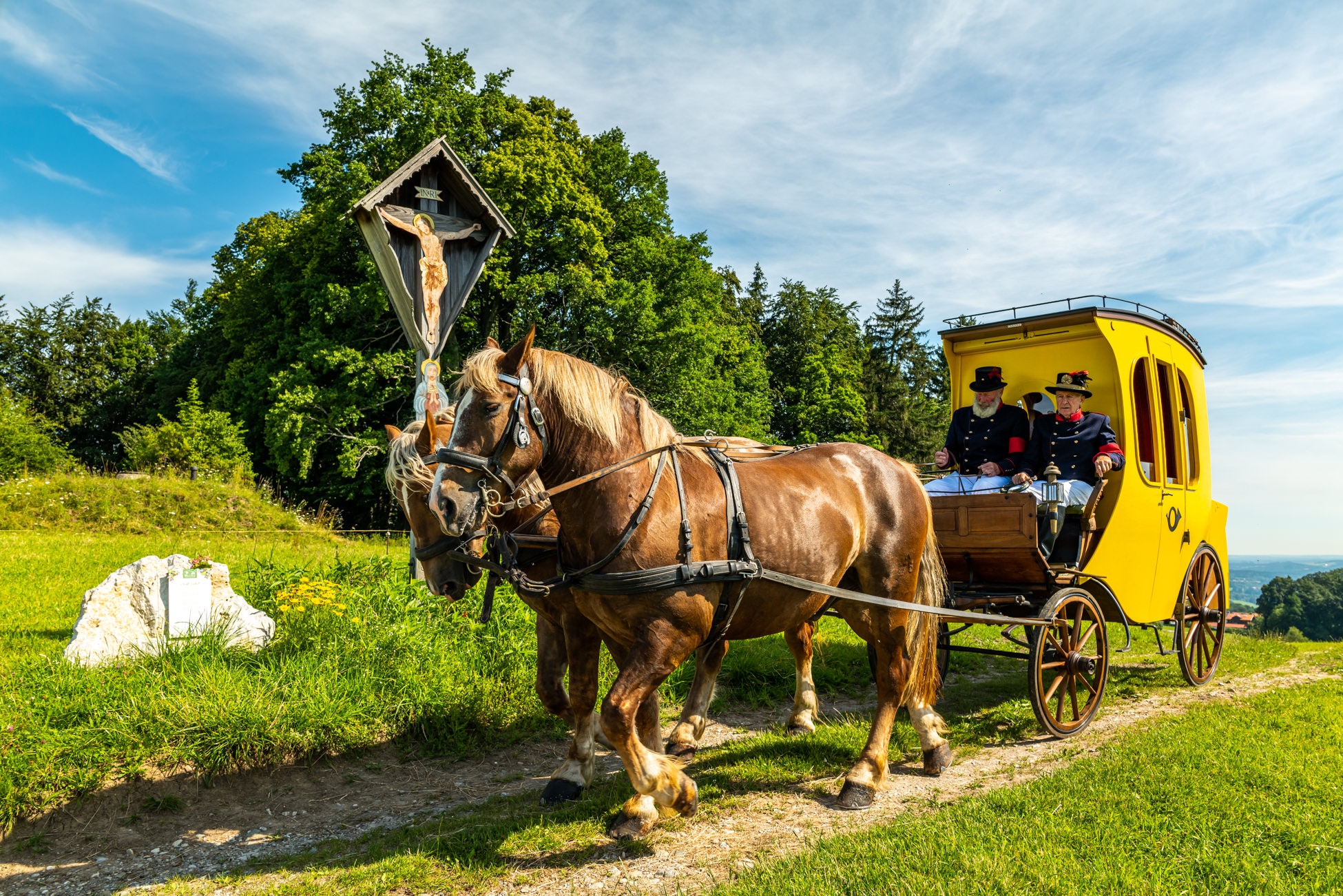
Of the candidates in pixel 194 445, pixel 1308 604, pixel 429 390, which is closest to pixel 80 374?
pixel 194 445

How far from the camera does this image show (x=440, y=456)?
11.1 feet

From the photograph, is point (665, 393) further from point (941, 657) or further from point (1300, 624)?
point (1300, 624)

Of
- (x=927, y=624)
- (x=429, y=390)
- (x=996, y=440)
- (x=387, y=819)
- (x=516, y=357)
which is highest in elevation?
(x=429, y=390)

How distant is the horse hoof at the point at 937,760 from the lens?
15.8 ft

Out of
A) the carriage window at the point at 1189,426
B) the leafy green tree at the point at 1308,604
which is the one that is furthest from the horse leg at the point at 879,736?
the leafy green tree at the point at 1308,604

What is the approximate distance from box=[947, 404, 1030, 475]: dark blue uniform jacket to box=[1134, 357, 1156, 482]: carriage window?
858 mm

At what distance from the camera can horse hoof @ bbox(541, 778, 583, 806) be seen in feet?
14.2

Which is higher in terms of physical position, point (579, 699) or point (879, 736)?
point (579, 699)

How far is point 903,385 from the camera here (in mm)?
35188

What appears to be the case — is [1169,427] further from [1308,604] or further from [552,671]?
[1308,604]

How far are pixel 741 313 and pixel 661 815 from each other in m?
→ 34.2

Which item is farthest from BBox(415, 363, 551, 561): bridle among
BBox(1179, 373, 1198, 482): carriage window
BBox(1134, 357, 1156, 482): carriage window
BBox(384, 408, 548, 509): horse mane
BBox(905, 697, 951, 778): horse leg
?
BBox(1179, 373, 1198, 482): carriage window

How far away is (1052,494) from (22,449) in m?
24.0

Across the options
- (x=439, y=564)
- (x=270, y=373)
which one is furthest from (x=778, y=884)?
(x=270, y=373)
